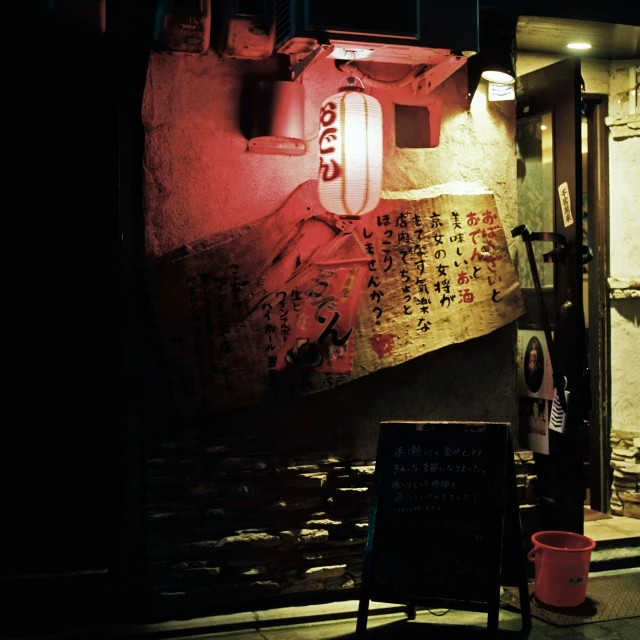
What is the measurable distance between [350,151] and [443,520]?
2.98 m

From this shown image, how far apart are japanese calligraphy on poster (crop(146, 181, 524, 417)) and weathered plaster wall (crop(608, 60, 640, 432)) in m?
2.41

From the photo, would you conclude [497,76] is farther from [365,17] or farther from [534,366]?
[534,366]

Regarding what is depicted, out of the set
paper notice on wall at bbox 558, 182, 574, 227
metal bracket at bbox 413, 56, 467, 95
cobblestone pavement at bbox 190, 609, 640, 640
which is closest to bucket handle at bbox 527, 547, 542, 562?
cobblestone pavement at bbox 190, 609, 640, 640

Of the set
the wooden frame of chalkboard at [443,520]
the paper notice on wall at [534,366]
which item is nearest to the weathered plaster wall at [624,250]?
the paper notice on wall at [534,366]

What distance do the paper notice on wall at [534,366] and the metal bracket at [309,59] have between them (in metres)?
3.51

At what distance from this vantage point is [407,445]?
6594 mm

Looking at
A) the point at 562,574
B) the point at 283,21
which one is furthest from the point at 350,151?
the point at 562,574

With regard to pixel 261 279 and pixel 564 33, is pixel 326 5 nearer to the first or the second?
pixel 261 279

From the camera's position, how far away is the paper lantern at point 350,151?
662 centimetres

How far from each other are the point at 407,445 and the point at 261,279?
1871 millimetres

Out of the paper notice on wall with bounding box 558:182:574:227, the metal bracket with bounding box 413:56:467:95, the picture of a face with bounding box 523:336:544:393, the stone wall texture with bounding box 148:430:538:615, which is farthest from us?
the picture of a face with bounding box 523:336:544:393

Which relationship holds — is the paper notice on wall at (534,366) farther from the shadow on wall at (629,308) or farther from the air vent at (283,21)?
the air vent at (283,21)

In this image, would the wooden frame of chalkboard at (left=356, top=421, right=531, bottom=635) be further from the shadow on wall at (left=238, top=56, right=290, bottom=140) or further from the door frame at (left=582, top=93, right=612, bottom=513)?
the door frame at (left=582, top=93, right=612, bottom=513)

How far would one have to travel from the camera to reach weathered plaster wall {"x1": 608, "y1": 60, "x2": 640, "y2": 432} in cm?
946
